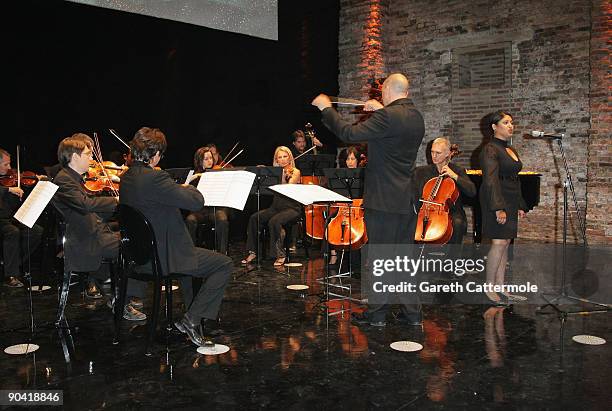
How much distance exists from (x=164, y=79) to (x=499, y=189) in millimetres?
5025

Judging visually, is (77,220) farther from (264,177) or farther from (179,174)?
(264,177)

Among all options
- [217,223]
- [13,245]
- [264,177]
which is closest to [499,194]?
[264,177]

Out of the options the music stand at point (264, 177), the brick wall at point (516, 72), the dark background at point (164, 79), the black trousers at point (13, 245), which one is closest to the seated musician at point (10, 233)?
the black trousers at point (13, 245)

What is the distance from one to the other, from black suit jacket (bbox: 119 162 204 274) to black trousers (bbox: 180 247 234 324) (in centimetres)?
10

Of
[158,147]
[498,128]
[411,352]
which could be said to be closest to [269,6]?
[498,128]

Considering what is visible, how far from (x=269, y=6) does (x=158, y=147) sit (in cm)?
580

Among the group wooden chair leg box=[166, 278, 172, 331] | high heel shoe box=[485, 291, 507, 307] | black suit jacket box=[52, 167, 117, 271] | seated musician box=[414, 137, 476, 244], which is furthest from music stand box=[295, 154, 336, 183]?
wooden chair leg box=[166, 278, 172, 331]

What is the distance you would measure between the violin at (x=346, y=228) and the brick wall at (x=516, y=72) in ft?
14.9

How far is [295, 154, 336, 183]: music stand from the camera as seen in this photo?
7.93 meters

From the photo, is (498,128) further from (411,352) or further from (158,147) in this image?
(158,147)

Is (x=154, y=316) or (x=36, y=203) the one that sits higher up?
(x=36, y=203)

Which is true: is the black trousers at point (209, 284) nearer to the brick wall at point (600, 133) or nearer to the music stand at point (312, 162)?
the music stand at point (312, 162)

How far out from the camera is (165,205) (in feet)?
12.4

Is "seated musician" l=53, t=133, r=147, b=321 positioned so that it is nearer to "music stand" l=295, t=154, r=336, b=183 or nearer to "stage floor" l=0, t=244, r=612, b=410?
"stage floor" l=0, t=244, r=612, b=410
